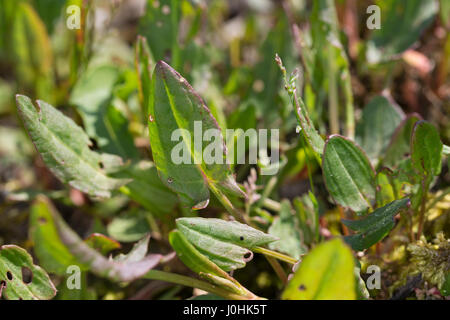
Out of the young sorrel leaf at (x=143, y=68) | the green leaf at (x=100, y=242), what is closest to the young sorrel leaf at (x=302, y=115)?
the young sorrel leaf at (x=143, y=68)

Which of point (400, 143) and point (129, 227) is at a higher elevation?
point (400, 143)

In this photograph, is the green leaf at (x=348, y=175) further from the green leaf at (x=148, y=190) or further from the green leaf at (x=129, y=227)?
the green leaf at (x=129, y=227)

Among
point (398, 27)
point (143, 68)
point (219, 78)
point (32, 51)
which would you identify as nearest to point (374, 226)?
point (143, 68)

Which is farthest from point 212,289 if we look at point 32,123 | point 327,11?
point 327,11

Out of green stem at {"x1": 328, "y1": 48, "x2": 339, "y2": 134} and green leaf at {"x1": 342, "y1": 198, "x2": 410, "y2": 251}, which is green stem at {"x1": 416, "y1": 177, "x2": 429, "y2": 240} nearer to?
green leaf at {"x1": 342, "y1": 198, "x2": 410, "y2": 251}

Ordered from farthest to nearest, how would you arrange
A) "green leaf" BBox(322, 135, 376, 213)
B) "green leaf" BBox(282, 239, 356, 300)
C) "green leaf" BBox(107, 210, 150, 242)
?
1. "green leaf" BBox(107, 210, 150, 242)
2. "green leaf" BBox(322, 135, 376, 213)
3. "green leaf" BBox(282, 239, 356, 300)

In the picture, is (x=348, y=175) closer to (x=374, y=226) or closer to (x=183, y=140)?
(x=374, y=226)

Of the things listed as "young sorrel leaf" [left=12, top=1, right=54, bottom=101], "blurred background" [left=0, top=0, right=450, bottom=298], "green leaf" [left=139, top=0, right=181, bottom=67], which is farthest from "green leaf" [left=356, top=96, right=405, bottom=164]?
"young sorrel leaf" [left=12, top=1, right=54, bottom=101]
